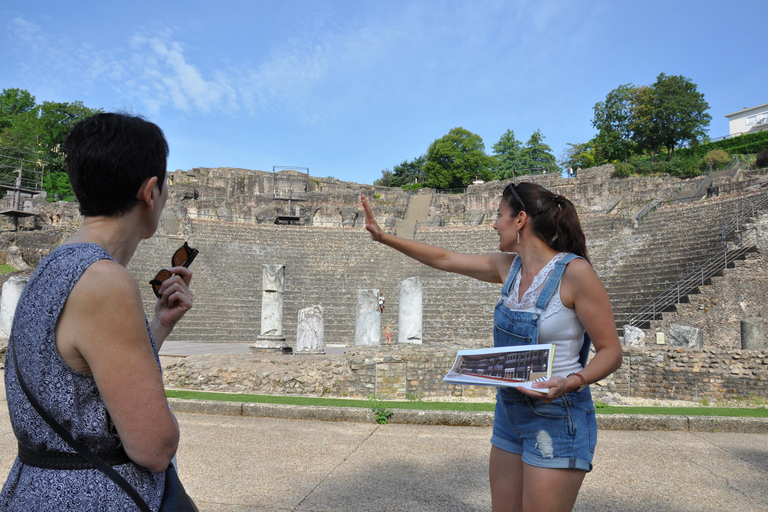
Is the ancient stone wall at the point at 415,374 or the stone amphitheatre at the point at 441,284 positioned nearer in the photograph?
the ancient stone wall at the point at 415,374

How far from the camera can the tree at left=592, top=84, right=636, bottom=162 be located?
45219mm

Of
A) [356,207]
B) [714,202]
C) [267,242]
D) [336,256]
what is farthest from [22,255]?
[714,202]

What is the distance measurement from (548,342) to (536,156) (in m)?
62.4

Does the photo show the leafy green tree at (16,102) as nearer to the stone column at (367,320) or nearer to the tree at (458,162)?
the tree at (458,162)

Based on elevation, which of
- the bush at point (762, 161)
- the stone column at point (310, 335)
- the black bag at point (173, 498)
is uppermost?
the bush at point (762, 161)

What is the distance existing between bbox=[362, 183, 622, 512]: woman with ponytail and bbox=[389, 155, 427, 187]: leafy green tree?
65.5m

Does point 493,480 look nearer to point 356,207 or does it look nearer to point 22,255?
point 22,255

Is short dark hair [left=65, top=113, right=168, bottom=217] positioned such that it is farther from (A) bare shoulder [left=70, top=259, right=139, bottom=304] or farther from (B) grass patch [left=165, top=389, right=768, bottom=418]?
(B) grass patch [left=165, top=389, right=768, bottom=418]

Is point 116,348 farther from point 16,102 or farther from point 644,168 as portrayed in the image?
point 16,102

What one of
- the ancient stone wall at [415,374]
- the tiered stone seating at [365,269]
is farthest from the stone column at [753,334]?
the tiered stone seating at [365,269]

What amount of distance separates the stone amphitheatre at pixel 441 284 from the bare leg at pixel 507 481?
636cm

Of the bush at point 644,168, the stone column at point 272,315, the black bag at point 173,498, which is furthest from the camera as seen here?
the bush at point 644,168

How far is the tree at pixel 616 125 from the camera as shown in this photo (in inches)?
1780

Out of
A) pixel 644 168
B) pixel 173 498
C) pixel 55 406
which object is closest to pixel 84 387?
pixel 55 406
